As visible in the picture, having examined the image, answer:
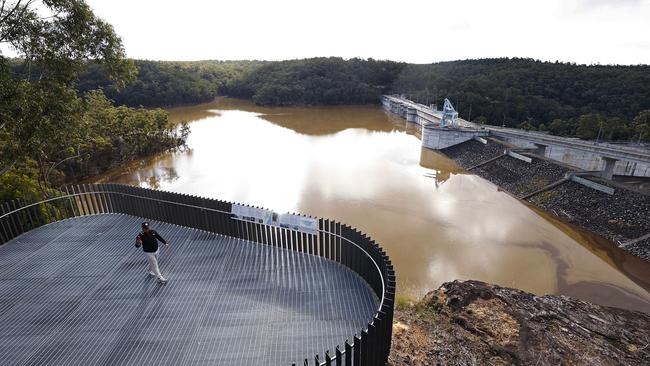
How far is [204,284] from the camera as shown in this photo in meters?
7.47

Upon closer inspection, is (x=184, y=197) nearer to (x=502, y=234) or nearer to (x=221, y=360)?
(x=221, y=360)

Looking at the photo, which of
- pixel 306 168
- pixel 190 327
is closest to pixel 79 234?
pixel 190 327

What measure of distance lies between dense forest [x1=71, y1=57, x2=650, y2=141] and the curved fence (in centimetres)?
Result: 4291

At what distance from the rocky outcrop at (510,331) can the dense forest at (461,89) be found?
120 ft

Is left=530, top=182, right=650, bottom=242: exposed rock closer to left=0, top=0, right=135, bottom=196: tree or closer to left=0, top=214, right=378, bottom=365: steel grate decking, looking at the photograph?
left=0, top=214, right=378, bottom=365: steel grate decking

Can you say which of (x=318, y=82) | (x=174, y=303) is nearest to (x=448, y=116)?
(x=174, y=303)

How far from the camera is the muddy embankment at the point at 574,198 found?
758 inches

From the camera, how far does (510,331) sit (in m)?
8.99

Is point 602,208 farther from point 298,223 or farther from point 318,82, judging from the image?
point 318,82

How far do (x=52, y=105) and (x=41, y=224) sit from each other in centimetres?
395

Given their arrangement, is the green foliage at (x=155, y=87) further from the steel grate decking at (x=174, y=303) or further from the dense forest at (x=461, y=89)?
the steel grate decking at (x=174, y=303)

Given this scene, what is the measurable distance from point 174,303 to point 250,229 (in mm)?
2719

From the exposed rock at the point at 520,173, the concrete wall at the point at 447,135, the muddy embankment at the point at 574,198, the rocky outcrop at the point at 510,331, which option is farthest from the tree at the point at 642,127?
the rocky outcrop at the point at 510,331

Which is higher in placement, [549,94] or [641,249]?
[549,94]
